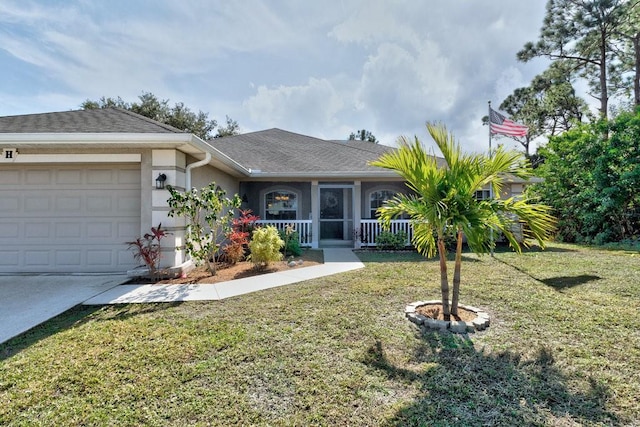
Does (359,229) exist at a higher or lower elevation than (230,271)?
higher

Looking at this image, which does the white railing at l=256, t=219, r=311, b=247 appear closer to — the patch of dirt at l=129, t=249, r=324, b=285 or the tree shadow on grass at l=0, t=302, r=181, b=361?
the patch of dirt at l=129, t=249, r=324, b=285

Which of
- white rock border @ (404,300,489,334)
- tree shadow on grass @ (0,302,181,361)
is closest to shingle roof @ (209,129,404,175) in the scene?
white rock border @ (404,300,489,334)

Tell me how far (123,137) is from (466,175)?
5739mm

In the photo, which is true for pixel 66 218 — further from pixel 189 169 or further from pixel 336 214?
pixel 336 214

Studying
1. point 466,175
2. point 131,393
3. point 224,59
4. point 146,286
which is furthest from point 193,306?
point 224,59

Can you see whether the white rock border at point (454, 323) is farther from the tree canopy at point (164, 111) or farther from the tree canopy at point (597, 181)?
the tree canopy at point (164, 111)

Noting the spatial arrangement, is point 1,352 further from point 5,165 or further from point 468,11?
point 468,11

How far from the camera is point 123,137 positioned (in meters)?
5.80

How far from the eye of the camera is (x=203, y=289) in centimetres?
552

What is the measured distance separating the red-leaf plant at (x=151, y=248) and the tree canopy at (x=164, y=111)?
18289 mm

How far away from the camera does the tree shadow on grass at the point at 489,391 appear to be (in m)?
2.24

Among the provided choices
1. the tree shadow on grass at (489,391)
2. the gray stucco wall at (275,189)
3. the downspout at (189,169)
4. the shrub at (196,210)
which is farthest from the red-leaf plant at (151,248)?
the gray stucco wall at (275,189)

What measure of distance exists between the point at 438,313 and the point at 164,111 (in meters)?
25.2

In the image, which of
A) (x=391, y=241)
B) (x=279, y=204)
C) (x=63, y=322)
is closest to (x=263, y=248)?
(x=63, y=322)
